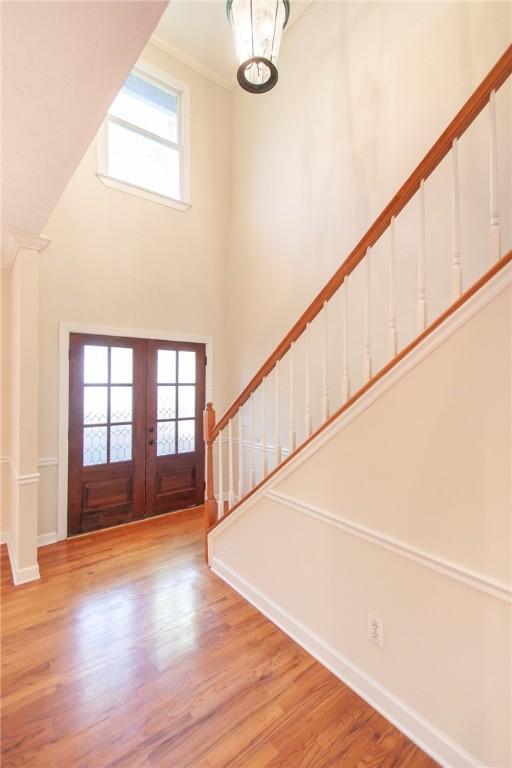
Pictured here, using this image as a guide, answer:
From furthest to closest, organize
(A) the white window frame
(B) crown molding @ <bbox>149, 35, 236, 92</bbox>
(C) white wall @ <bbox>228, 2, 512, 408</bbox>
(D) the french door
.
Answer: (B) crown molding @ <bbox>149, 35, 236, 92</bbox> → (A) the white window frame → (D) the french door → (C) white wall @ <bbox>228, 2, 512, 408</bbox>

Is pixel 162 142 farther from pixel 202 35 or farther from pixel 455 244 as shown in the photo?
pixel 455 244

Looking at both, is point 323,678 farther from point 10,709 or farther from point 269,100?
point 269,100

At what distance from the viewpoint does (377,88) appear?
2916 mm

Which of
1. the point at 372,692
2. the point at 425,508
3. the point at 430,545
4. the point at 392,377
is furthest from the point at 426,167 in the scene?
the point at 372,692

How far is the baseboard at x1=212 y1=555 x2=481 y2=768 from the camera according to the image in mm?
1360

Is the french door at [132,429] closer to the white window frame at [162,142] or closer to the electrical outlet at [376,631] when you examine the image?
the white window frame at [162,142]

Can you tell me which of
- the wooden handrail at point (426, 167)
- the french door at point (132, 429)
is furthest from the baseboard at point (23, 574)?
the wooden handrail at point (426, 167)

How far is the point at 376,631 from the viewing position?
5.28 ft

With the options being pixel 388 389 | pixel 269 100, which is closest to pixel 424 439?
pixel 388 389

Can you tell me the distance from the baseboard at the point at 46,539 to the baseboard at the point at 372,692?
6.72 ft

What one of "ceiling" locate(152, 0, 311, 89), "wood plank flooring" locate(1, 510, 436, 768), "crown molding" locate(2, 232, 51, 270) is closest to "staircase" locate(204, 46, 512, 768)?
"wood plank flooring" locate(1, 510, 436, 768)

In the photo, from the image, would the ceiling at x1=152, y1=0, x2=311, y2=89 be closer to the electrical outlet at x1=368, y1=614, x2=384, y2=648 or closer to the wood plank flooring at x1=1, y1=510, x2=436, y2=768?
the electrical outlet at x1=368, y1=614, x2=384, y2=648

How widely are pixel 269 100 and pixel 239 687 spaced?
5.25 m

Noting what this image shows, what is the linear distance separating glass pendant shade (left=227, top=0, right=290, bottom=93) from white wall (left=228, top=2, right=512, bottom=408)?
1.15 metres
